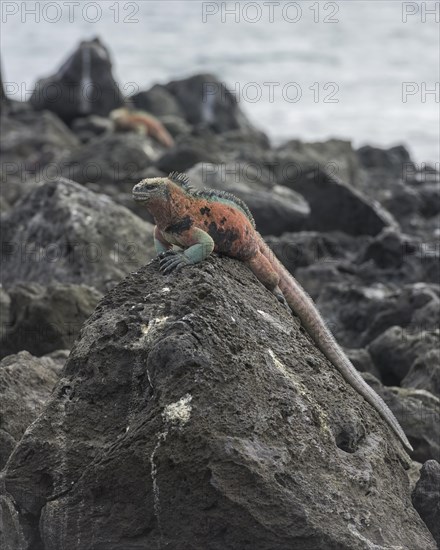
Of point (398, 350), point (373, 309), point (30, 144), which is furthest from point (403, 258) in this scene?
point (30, 144)

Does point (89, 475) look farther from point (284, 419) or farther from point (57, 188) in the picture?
point (57, 188)

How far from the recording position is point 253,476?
4.58 m

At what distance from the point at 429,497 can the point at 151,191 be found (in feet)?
6.51

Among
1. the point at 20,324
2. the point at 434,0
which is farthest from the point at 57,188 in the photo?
the point at 434,0

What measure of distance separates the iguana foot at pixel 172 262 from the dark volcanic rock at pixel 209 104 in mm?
19082

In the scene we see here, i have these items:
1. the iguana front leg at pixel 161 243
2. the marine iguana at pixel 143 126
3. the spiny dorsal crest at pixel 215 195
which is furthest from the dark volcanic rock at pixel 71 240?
the marine iguana at pixel 143 126

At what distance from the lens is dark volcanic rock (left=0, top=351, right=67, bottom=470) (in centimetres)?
571

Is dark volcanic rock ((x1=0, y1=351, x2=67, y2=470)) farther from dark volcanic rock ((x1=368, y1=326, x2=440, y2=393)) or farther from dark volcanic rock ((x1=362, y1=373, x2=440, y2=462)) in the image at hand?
dark volcanic rock ((x1=368, y1=326, x2=440, y2=393))

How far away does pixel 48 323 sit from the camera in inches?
308

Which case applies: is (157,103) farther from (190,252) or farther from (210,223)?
(190,252)

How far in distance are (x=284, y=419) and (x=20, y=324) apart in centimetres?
344

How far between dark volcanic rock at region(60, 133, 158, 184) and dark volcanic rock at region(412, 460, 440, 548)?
32.4 ft

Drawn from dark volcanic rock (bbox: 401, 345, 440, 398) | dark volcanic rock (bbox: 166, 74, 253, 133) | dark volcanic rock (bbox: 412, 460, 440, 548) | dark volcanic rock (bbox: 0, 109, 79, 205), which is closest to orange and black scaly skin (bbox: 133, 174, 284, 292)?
dark volcanic rock (bbox: 412, 460, 440, 548)

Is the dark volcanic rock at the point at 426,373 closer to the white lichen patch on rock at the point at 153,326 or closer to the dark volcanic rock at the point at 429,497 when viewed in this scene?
the dark volcanic rock at the point at 429,497
